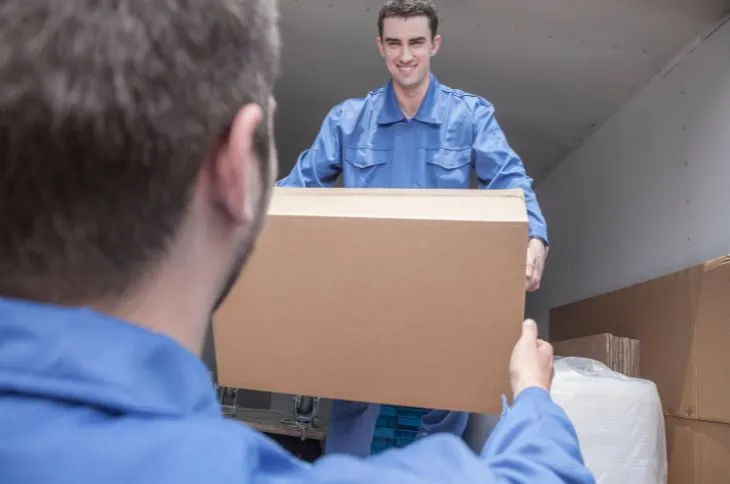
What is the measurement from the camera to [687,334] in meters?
1.52

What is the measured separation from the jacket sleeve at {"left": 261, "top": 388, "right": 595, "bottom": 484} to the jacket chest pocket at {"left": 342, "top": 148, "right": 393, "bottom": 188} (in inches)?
39.6

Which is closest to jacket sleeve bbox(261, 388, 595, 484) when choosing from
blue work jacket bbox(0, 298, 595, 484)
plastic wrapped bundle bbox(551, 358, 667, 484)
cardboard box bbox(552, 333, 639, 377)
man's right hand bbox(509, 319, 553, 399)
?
blue work jacket bbox(0, 298, 595, 484)

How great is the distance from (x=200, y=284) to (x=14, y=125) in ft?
0.39

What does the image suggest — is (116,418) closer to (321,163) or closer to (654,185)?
(321,163)

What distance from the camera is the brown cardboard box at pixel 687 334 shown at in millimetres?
1387

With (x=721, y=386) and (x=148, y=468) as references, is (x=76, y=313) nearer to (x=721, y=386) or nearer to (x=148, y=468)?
(x=148, y=468)

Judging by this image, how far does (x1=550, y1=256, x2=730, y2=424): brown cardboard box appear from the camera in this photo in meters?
1.39

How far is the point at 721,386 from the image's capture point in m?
1.37

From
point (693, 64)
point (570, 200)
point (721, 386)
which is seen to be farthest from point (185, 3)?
point (570, 200)

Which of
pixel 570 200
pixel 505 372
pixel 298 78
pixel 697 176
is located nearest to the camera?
pixel 505 372

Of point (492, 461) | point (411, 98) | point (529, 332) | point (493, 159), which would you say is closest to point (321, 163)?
point (411, 98)

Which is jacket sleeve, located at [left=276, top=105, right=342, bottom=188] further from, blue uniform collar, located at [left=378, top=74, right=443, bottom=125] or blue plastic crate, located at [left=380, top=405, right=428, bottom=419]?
blue plastic crate, located at [left=380, top=405, right=428, bottom=419]

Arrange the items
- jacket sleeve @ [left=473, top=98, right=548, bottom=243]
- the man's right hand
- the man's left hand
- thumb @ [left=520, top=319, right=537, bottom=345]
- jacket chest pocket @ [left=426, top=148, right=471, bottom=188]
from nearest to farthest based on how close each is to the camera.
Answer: the man's right hand < thumb @ [left=520, top=319, right=537, bottom=345] < the man's left hand < jacket sleeve @ [left=473, top=98, right=548, bottom=243] < jacket chest pocket @ [left=426, top=148, right=471, bottom=188]

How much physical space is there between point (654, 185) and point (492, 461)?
70.7 inches
